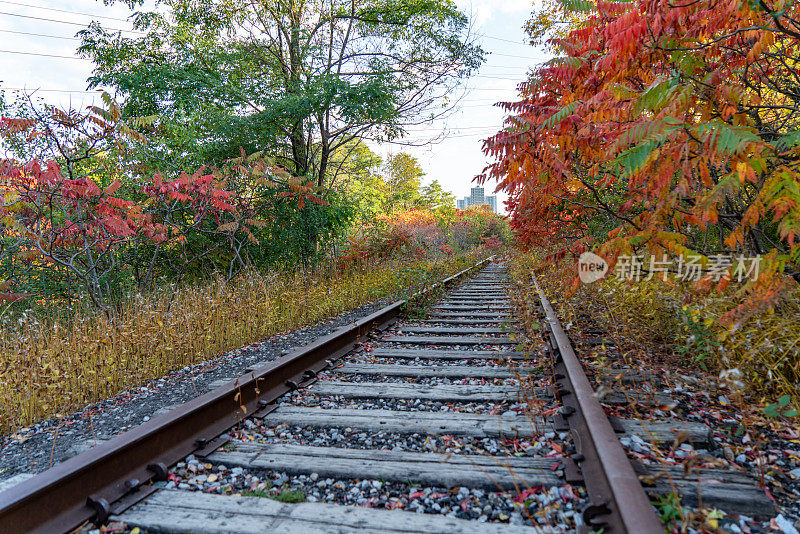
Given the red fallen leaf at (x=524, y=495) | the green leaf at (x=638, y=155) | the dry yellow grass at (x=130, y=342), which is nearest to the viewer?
the red fallen leaf at (x=524, y=495)

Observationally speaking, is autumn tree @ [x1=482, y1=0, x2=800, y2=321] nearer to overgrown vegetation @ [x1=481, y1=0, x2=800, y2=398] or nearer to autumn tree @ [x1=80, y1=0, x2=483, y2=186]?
overgrown vegetation @ [x1=481, y1=0, x2=800, y2=398]

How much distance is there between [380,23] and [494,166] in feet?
33.3

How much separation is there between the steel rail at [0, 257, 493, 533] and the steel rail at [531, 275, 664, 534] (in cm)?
193

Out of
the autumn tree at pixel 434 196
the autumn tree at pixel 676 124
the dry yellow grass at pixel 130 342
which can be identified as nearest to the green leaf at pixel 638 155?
the autumn tree at pixel 676 124

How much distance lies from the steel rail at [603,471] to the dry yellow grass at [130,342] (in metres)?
3.52

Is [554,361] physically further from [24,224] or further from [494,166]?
[24,224]

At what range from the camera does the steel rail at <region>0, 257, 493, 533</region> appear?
172cm

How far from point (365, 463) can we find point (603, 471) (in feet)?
3.62

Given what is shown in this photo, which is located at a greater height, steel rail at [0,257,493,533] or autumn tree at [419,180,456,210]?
autumn tree at [419,180,456,210]

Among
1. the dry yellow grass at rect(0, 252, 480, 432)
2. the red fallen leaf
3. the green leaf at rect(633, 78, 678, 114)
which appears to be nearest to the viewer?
the red fallen leaf

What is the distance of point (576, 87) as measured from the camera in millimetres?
3977

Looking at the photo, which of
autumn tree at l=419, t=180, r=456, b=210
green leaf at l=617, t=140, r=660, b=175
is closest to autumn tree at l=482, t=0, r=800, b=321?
green leaf at l=617, t=140, r=660, b=175

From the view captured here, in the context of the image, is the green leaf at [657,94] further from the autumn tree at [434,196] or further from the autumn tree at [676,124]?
the autumn tree at [434,196]

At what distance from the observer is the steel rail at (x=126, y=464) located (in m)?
1.72
